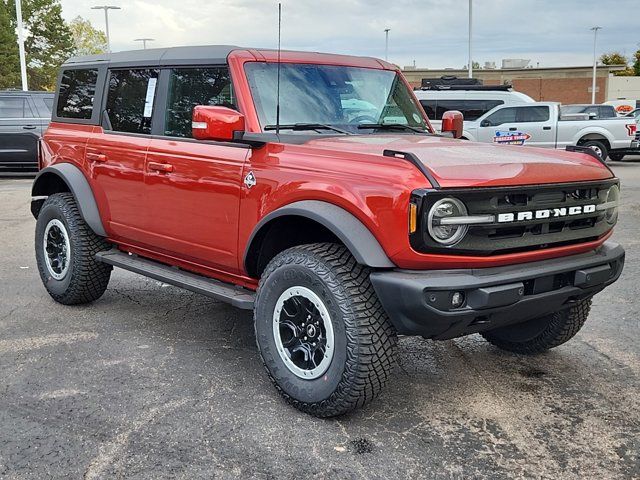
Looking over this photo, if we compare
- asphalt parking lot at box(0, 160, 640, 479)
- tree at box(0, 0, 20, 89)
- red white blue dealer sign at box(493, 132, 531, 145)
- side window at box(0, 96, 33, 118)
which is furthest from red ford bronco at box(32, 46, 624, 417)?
tree at box(0, 0, 20, 89)

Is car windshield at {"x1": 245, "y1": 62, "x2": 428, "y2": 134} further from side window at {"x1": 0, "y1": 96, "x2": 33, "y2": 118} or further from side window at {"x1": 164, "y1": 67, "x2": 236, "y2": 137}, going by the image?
side window at {"x1": 0, "y1": 96, "x2": 33, "y2": 118}

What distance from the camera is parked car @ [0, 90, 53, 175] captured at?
15.1 m

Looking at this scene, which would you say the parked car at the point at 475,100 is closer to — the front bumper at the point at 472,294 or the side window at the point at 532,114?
the side window at the point at 532,114

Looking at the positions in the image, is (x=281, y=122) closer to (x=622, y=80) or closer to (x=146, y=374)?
(x=146, y=374)

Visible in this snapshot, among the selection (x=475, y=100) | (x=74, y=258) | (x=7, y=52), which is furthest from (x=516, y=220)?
(x=7, y=52)

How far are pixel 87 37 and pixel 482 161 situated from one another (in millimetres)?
65162

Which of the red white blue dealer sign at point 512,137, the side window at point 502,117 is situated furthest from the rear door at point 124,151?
the side window at point 502,117

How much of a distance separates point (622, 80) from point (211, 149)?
6970cm

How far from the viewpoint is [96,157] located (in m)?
5.23

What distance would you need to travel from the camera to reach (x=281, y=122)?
420cm

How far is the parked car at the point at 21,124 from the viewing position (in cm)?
1513

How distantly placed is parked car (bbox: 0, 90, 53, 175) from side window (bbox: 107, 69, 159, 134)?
1075 centimetres

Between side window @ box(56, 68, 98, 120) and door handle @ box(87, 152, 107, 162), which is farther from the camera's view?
side window @ box(56, 68, 98, 120)

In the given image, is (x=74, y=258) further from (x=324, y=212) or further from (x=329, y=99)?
(x=324, y=212)
